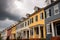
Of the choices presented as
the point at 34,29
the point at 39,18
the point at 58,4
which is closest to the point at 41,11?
the point at 39,18

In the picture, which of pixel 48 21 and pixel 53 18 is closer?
pixel 53 18

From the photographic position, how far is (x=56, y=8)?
29906mm

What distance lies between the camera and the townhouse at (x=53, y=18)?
2897 centimetres

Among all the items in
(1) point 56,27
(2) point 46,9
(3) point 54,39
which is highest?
(2) point 46,9

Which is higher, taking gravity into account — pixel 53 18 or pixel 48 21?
pixel 53 18

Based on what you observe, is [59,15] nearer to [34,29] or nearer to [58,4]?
[58,4]

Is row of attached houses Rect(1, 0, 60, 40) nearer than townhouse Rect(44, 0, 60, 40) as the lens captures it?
No

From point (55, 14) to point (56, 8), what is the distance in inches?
51.2

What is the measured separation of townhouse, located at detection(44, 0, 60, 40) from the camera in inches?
1141

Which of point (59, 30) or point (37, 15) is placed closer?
point (59, 30)

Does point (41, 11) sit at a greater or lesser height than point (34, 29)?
greater

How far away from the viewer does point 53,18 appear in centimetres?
3108

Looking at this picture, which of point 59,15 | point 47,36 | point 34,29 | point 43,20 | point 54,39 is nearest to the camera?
point 54,39

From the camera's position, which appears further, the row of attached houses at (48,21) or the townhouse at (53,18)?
the row of attached houses at (48,21)
